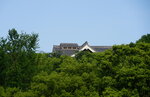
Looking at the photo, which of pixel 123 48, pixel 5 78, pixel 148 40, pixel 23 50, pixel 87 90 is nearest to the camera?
pixel 87 90

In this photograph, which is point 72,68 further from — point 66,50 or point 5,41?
point 66,50

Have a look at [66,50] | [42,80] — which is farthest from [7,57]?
[66,50]

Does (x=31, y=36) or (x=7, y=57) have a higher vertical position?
(x=31, y=36)

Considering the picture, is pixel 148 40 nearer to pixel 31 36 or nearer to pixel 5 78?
pixel 31 36

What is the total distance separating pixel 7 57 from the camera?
3356 centimetres

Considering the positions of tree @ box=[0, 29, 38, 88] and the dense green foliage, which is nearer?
the dense green foliage

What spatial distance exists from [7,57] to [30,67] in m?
2.91

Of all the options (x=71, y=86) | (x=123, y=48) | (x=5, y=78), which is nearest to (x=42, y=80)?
(x=71, y=86)

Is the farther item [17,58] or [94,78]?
→ [17,58]

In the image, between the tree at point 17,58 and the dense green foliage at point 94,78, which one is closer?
the dense green foliage at point 94,78

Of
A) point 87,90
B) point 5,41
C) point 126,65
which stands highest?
point 5,41

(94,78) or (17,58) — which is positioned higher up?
(17,58)

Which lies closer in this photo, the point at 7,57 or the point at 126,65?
the point at 126,65

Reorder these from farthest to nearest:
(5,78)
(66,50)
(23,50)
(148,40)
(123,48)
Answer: (66,50) → (148,40) → (23,50) → (5,78) → (123,48)
